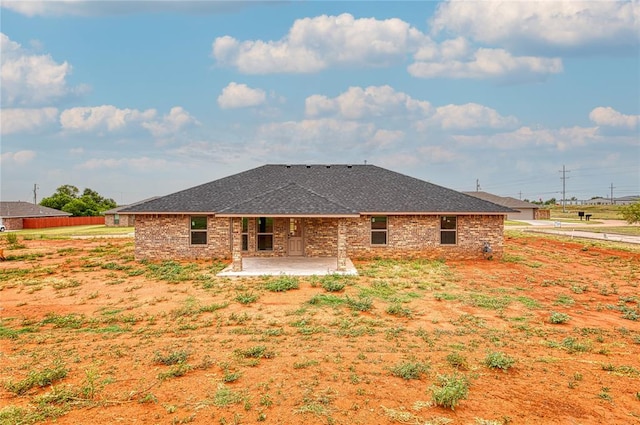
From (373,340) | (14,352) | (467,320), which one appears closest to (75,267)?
(14,352)

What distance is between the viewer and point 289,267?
16406 mm

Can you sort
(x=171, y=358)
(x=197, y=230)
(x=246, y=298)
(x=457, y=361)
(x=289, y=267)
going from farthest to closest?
(x=197, y=230) < (x=289, y=267) < (x=246, y=298) < (x=171, y=358) < (x=457, y=361)

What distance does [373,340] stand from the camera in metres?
8.16

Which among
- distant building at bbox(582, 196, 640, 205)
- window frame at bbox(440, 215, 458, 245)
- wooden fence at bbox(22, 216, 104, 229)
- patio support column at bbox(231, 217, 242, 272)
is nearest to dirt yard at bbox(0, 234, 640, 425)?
patio support column at bbox(231, 217, 242, 272)

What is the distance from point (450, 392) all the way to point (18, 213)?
64804mm

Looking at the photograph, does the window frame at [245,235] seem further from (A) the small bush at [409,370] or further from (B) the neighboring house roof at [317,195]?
(A) the small bush at [409,370]

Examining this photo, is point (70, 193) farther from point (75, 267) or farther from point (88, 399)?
point (88, 399)

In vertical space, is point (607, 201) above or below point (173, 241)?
above

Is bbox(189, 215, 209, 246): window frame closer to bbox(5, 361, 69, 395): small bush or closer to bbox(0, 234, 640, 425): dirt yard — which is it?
bbox(0, 234, 640, 425): dirt yard

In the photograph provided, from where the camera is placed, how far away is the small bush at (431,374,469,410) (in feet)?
17.8

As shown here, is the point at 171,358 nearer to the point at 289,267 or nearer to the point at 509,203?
the point at 289,267

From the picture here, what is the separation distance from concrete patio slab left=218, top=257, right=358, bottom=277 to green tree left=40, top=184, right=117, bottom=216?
60.1 meters

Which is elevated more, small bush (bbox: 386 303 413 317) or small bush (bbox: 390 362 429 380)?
small bush (bbox: 386 303 413 317)

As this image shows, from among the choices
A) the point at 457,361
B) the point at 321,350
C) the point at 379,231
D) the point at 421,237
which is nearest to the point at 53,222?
the point at 379,231
